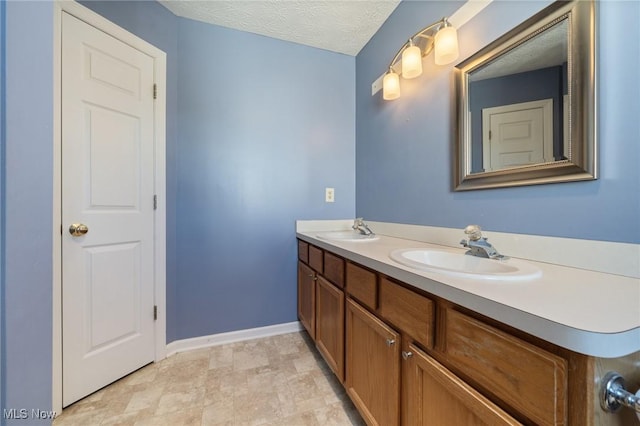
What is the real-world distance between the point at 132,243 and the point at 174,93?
41.7 inches

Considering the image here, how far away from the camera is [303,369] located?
1.54 metres

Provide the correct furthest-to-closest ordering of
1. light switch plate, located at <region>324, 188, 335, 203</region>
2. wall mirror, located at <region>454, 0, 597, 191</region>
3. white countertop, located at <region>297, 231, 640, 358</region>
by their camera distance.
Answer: light switch plate, located at <region>324, 188, 335, 203</region>, wall mirror, located at <region>454, 0, 597, 191</region>, white countertop, located at <region>297, 231, 640, 358</region>

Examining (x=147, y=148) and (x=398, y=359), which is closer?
(x=398, y=359)

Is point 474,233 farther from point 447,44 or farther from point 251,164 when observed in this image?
point 251,164

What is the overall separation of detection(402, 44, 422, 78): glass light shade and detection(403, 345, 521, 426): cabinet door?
1.34m

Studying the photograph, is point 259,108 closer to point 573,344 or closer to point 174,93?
point 174,93

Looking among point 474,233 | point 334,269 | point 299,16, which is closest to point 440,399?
point 474,233

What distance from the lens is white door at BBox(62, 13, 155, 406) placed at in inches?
49.9

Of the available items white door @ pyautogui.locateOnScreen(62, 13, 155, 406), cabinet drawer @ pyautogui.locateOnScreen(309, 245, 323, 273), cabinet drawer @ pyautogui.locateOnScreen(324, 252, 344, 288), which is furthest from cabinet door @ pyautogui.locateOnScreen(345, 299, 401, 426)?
white door @ pyautogui.locateOnScreen(62, 13, 155, 406)

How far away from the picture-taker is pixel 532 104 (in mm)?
910

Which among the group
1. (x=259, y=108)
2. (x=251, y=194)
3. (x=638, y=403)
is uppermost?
(x=259, y=108)

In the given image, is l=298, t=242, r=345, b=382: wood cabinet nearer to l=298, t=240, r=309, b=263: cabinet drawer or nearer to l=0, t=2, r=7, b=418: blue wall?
l=298, t=240, r=309, b=263: cabinet drawer

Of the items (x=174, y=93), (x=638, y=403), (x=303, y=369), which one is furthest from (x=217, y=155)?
(x=638, y=403)

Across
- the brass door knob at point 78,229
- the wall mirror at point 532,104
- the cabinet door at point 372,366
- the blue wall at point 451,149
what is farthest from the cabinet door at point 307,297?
the brass door knob at point 78,229
